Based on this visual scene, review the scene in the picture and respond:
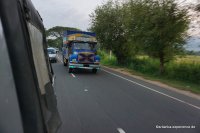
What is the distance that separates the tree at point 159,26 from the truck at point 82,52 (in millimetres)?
4060

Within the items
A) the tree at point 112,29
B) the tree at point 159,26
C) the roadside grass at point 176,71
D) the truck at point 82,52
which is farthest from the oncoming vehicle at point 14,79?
the tree at point 112,29

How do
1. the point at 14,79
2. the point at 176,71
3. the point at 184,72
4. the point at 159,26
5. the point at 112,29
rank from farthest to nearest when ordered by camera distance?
the point at 112,29
the point at 176,71
the point at 159,26
the point at 184,72
the point at 14,79

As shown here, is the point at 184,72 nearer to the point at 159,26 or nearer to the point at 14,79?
the point at 159,26

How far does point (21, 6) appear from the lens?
2.09 m

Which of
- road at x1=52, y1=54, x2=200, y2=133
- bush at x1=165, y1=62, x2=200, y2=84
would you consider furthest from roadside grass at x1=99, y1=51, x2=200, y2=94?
road at x1=52, y1=54, x2=200, y2=133

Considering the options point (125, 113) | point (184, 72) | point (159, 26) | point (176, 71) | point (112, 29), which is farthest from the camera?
point (112, 29)

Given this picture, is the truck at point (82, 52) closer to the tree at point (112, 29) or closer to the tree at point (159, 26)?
the tree at point (159, 26)

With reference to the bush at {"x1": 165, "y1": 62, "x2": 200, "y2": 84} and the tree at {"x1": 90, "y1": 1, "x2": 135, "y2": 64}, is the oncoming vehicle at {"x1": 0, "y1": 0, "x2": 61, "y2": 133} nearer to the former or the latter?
the bush at {"x1": 165, "y1": 62, "x2": 200, "y2": 84}

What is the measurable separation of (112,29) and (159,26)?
12188 mm

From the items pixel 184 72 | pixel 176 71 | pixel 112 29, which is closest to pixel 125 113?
pixel 184 72

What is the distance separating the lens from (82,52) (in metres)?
23.2

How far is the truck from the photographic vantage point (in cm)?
2294

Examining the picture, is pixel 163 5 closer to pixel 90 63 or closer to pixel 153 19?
pixel 153 19

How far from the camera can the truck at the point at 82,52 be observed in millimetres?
22938
